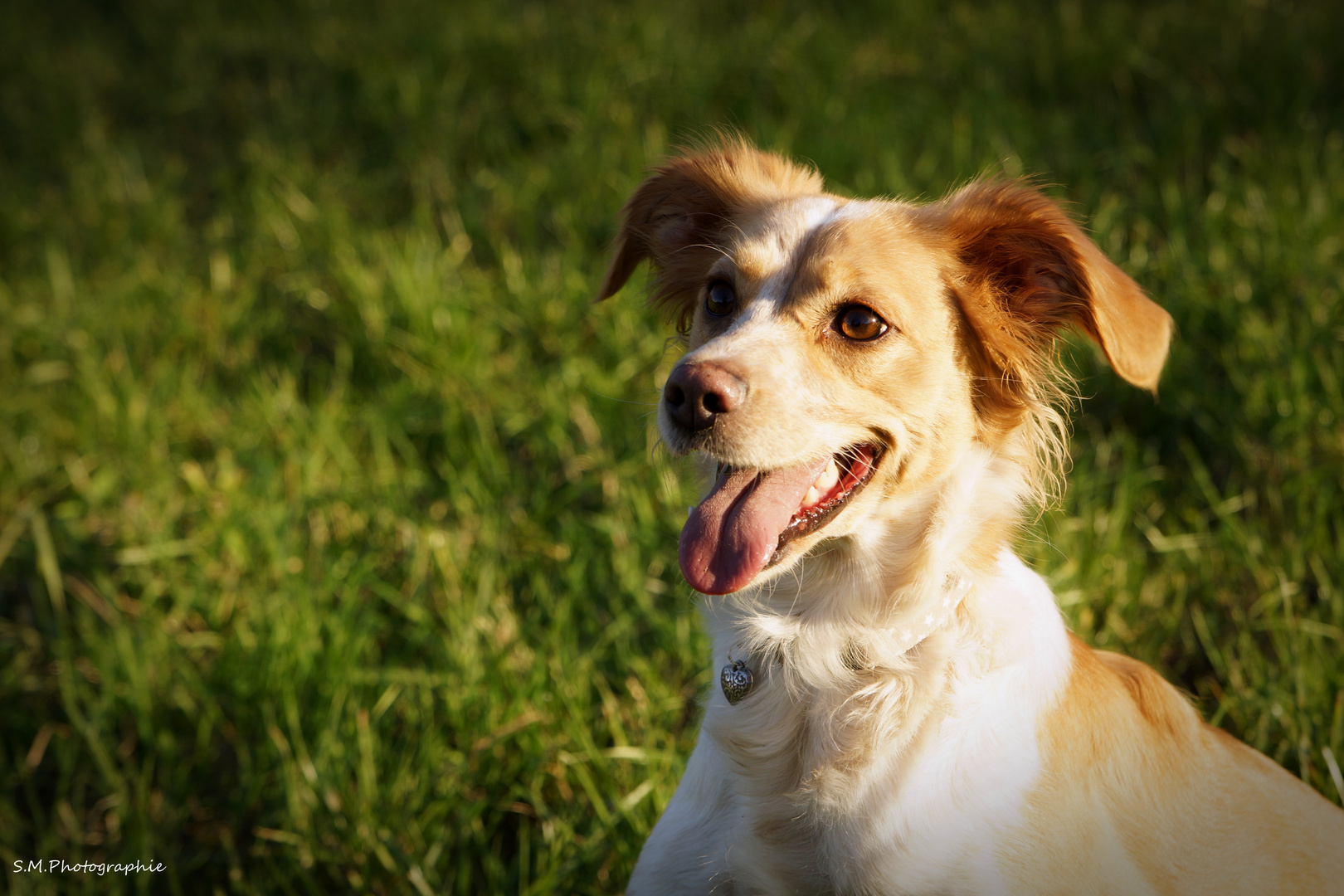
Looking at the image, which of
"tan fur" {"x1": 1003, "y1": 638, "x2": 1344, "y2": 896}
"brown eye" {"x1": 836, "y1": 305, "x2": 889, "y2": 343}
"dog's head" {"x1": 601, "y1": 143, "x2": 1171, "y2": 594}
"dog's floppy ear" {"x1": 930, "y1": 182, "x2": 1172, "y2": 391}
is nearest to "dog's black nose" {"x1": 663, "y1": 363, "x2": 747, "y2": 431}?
"dog's head" {"x1": 601, "y1": 143, "x2": 1171, "y2": 594}

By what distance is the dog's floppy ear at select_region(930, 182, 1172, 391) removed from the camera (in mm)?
1910

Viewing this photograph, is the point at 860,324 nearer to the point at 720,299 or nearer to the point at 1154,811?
the point at 720,299

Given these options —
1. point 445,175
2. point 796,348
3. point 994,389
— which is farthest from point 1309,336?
point 445,175

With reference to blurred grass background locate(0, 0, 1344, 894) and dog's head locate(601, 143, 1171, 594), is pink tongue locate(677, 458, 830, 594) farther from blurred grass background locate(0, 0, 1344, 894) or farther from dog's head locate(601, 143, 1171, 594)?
blurred grass background locate(0, 0, 1344, 894)

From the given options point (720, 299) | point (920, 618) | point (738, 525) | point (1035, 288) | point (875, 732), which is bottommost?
point (875, 732)

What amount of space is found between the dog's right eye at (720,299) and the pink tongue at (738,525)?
1.43 ft

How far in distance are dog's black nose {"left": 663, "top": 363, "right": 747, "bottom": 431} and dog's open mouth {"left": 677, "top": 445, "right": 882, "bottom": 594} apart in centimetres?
18

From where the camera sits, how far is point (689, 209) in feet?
8.68

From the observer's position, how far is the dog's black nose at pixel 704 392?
6.12ft

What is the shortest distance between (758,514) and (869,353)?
41cm

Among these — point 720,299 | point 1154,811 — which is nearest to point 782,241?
point 720,299

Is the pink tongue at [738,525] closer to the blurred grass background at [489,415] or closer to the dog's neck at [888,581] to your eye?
the dog's neck at [888,581]

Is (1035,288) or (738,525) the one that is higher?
(1035,288)

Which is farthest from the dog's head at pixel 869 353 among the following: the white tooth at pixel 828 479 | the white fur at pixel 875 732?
the white fur at pixel 875 732
